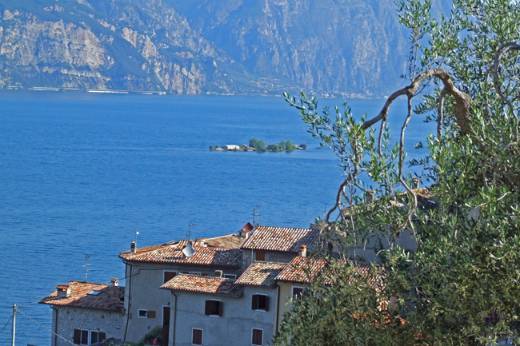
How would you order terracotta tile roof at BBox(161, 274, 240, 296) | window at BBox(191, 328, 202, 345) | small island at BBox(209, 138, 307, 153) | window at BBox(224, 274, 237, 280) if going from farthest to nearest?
small island at BBox(209, 138, 307, 153) → window at BBox(224, 274, 237, 280) → window at BBox(191, 328, 202, 345) → terracotta tile roof at BBox(161, 274, 240, 296)

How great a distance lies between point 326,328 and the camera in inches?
432

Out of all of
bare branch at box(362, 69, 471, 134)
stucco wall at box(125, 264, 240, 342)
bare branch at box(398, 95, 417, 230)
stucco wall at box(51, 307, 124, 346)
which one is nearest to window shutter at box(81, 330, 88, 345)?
stucco wall at box(51, 307, 124, 346)

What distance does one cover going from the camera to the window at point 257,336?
3512cm

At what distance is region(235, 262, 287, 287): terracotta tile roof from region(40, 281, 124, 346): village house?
6273 mm

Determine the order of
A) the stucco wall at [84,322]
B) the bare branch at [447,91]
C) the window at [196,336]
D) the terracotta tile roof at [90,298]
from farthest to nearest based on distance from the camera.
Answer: the terracotta tile roof at [90,298], the stucco wall at [84,322], the window at [196,336], the bare branch at [447,91]

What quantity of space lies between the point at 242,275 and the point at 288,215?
5924 centimetres

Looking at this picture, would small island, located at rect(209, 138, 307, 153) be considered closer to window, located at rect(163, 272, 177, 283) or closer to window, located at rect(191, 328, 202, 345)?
window, located at rect(163, 272, 177, 283)

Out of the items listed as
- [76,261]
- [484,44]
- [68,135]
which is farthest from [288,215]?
[68,135]

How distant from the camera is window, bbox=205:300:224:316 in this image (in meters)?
35.8

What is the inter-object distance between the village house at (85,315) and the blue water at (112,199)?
340 inches

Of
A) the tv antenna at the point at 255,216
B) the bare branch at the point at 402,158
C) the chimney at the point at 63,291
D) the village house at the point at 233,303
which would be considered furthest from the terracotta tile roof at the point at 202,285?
the bare branch at the point at 402,158

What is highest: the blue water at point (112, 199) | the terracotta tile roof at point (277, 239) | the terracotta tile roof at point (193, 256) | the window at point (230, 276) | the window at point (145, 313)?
the terracotta tile roof at point (277, 239)

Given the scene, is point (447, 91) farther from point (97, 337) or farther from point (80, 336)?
point (80, 336)

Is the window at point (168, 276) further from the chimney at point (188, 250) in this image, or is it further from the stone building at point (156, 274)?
the chimney at point (188, 250)
